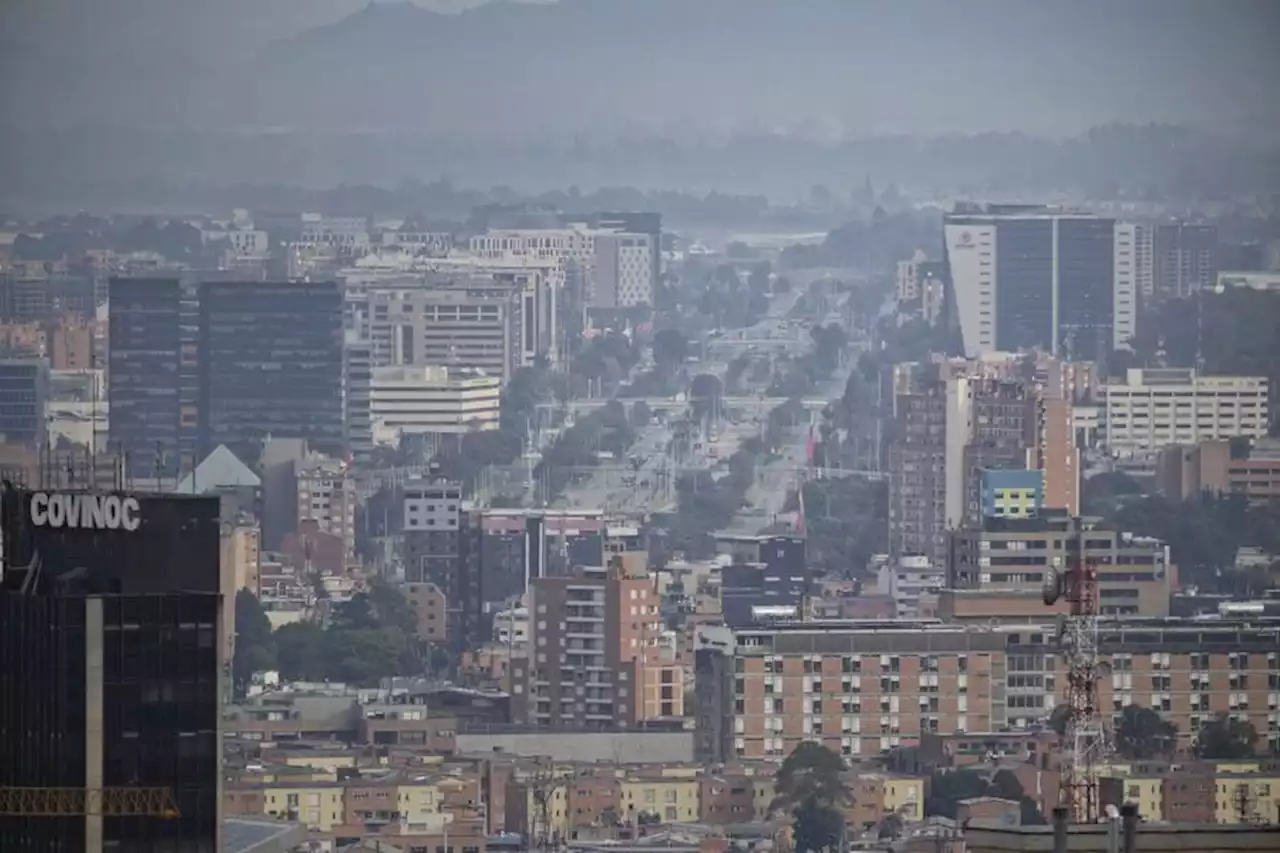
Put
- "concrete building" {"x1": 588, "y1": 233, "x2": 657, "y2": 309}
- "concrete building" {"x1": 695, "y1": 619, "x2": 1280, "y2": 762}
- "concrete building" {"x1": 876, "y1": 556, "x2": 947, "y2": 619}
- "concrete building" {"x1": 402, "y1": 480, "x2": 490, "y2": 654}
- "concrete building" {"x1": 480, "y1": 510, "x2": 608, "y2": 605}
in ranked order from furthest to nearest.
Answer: "concrete building" {"x1": 588, "y1": 233, "x2": 657, "y2": 309}, "concrete building" {"x1": 480, "y1": 510, "x2": 608, "y2": 605}, "concrete building" {"x1": 402, "y1": 480, "x2": 490, "y2": 654}, "concrete building" {"x1": 876, "y1": 556, "x2": 947, "y2": 619}, "concrete building" {"x1": 695, "y1": 619, "x2": 1280, "y2": 762}

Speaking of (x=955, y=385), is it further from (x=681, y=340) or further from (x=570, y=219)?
(x=570, y=219)

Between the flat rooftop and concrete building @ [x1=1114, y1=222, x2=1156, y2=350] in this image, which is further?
concrete building @ [x1=1114, y1=222, x2=1156, y2=350]

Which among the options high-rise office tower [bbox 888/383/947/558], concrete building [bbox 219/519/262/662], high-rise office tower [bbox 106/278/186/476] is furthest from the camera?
high-rise office tower [bbox 106/278/186/476]

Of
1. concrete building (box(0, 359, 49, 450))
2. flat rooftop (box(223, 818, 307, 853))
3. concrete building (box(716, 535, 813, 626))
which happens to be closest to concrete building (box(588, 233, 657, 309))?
concrete building (box(0, 359, 49, 450))

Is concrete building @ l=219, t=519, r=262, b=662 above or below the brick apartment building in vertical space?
above

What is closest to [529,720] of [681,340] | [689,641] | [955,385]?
[689,641]

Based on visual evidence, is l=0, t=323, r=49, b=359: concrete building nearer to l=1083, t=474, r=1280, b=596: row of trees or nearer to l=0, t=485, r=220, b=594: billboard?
l=1083, t=474, r=1280, b=596: row of trees

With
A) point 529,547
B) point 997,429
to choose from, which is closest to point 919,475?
point 997,429
